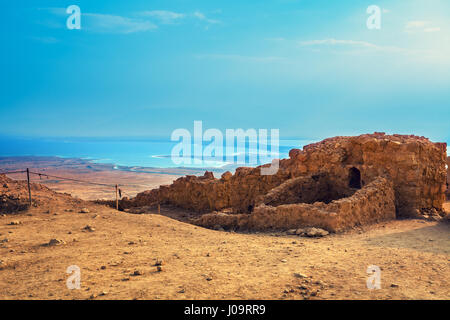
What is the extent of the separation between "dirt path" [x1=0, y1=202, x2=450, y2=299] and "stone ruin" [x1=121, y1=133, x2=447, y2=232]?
0.70m

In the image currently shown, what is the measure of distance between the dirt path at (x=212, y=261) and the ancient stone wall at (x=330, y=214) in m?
0.43

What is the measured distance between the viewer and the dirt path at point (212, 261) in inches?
168

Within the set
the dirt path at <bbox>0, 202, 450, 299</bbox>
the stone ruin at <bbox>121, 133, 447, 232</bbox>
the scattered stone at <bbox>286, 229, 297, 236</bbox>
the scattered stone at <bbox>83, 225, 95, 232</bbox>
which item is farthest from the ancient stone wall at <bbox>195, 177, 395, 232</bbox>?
the scattered stone at <bbox>83, 225, 95, 232</bbox>

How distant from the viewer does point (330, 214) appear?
7.88m

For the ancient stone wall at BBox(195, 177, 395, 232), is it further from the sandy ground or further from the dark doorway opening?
the dark doorway opening

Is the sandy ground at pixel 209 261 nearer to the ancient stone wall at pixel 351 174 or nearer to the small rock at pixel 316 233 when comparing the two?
the small rock at pixel 316 233

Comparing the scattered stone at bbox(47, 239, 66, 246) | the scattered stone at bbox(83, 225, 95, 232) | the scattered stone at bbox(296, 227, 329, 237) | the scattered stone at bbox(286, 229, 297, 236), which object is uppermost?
the scattered stone at bbox(83, 225, 95, 232)

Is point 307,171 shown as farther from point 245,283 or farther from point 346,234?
point 245,283

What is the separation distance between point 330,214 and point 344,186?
354cm

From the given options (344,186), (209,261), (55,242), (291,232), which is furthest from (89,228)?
(344,186)

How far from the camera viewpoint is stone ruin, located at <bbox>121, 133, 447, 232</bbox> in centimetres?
841

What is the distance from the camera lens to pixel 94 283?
459cm
